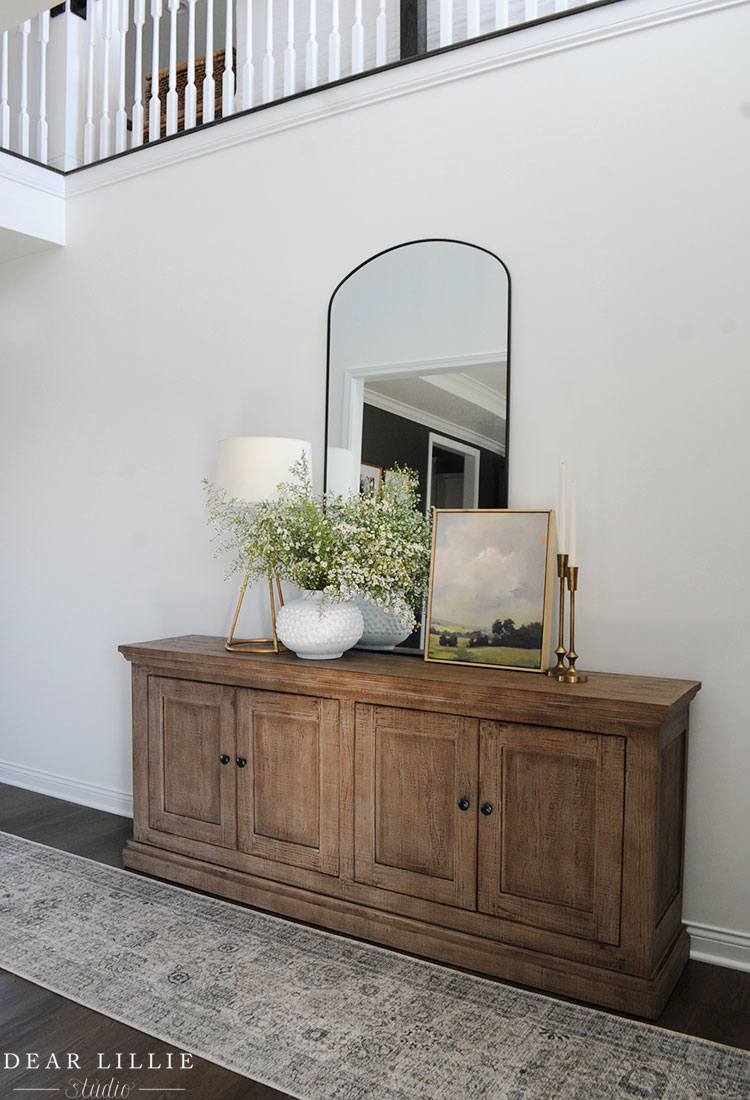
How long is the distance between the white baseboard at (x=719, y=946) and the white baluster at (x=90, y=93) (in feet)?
13.2

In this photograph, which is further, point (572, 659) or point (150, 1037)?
point (572, 659)

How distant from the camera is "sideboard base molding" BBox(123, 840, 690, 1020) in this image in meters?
2.11

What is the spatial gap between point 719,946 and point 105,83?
14.0 ft

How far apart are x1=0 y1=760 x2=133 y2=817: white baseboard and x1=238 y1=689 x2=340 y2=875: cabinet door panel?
118 centimetres

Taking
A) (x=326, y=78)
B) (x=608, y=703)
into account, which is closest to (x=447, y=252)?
(x=326, y=78)

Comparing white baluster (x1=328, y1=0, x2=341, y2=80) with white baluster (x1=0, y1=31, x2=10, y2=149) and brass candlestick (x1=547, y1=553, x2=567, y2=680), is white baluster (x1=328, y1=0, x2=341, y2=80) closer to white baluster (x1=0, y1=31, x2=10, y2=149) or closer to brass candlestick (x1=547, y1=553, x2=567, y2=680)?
white baluster (x1=0, y1=31, x2=10, y2=149)

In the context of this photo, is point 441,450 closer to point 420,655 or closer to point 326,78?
point 420,655

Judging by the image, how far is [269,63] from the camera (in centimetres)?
338

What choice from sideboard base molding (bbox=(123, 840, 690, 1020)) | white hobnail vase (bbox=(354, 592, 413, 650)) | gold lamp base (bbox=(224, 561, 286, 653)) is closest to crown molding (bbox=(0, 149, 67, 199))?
gold lamp base (bbox=(224, 561, 286, 653))

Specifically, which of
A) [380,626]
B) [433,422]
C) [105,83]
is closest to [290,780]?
[380,626]

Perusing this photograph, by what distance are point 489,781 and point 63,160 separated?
3511mm

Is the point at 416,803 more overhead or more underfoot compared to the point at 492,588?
more underfoot

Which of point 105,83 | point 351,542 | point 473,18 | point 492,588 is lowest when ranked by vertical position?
point 492,588

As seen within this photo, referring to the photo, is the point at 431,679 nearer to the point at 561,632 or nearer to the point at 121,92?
the point at 561,632
